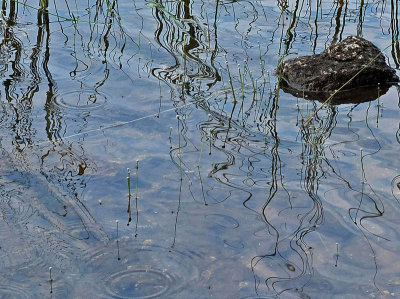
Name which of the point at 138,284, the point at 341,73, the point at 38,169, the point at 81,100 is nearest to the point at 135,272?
the point at 138,284

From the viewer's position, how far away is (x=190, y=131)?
611 cm

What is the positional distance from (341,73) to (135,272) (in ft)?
12.2

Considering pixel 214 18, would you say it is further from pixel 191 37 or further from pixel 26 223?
pixel 26 223

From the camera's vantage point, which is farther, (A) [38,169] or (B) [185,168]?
(B) [185,168]

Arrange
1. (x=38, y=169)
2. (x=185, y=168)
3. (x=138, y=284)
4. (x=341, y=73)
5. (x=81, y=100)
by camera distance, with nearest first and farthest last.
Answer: (x=138, y=284), (x=38, y=169), (x=185, y=168), (x=81, y=100), (x=341, y=73)

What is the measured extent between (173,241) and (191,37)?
4.19 m

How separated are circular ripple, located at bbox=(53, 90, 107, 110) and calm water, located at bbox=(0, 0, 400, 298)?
23 mm

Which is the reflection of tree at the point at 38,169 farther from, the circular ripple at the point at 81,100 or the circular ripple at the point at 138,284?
the circular ripple at the point at 138,284

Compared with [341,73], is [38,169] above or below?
below

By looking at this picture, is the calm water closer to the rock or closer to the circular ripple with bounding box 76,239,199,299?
the circular ripple with bounding box 76,239,199,299

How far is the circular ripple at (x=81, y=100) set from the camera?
652 centimetres

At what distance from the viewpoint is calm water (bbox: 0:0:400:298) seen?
14.1 feet

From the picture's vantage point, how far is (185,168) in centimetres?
548

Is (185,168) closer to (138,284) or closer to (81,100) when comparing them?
(138,284)
